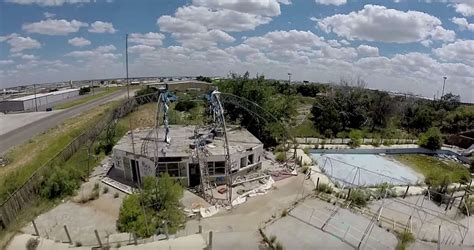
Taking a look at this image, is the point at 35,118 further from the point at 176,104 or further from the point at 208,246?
the point at 208,246

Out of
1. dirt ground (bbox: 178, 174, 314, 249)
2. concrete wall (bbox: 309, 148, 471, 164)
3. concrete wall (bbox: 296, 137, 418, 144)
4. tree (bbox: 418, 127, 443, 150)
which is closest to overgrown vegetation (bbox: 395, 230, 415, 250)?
dirt ground (bbox: 178, 174, 314, 249)

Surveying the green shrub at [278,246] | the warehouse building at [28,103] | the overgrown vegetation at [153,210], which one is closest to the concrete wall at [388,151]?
the green shrub at [278,246]

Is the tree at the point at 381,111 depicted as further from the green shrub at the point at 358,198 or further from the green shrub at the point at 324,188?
the green shrub at the point at 358,198

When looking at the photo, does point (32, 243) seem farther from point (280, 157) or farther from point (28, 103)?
point (28, 103)

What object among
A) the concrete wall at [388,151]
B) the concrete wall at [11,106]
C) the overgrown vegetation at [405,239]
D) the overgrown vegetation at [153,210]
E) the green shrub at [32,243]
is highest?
the concrete wall at [11,106]

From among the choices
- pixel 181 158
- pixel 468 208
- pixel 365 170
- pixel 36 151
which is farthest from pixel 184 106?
pixel 468 208

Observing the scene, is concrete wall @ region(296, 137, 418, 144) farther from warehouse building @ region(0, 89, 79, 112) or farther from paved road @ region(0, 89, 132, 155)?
warehouse building @ region(0, 89, 79, 112)

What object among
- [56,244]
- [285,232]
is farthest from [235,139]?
[56,244]
